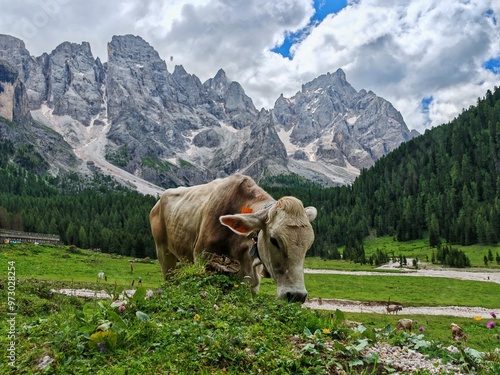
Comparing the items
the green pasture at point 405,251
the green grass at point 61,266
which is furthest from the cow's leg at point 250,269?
the green pasture at point 405,251

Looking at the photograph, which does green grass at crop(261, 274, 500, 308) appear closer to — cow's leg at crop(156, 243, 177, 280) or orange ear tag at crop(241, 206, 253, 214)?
cow's leg at crop(156, 243, 177, 280)

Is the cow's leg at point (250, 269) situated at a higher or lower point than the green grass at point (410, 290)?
higher

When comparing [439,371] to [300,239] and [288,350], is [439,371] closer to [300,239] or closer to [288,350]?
[288,350]

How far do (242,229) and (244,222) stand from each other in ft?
0.98

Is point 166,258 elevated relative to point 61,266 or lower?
elevated

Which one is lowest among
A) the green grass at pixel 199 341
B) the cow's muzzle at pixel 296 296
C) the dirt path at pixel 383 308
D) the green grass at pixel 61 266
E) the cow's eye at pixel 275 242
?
the dirt path at pixel 383 308

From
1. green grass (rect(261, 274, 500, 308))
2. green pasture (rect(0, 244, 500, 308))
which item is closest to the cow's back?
green pasture (rect(0, 244, 500, 308))

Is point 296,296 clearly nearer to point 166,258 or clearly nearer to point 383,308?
point 166,258

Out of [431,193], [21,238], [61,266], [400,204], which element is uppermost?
[431,193]

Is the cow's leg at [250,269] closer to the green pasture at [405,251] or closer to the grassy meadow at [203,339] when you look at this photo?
the grassy meadow at [203,339]

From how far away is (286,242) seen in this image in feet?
22.2

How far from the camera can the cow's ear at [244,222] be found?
7277 mm

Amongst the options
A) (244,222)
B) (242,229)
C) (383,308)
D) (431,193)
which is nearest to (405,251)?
(431,193)

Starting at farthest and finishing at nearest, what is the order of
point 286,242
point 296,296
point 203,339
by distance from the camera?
point 286,242, point 296,296, point 203,339
